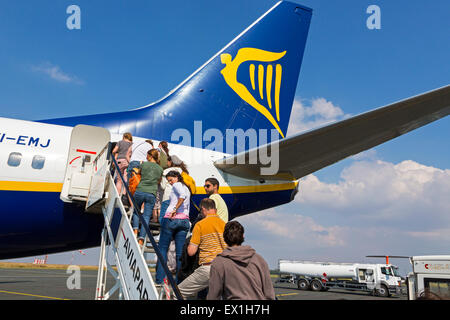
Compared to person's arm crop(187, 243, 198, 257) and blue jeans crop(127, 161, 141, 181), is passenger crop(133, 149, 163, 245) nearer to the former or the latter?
blue jeans crop(127, 161, 141, 181)

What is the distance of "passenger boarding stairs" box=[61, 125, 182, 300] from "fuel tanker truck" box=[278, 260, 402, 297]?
23205 mm

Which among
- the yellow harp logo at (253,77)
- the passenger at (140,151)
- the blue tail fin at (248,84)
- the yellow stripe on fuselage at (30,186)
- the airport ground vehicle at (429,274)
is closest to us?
the yellow stripe on fuselage at (30,186)

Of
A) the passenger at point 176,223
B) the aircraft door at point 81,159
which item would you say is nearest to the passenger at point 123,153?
the aircraft door at point 81,159

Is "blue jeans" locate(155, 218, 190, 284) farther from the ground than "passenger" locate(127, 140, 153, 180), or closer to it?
closer to it

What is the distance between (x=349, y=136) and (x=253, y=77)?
222 inches

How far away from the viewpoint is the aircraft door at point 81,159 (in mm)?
7609

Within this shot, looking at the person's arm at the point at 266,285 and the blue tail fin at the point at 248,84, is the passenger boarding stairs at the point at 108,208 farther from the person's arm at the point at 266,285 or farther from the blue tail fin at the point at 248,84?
the blue tail fin at the point at 248,84

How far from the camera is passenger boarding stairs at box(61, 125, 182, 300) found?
4.61 metres

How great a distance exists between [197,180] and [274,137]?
12.8 ft

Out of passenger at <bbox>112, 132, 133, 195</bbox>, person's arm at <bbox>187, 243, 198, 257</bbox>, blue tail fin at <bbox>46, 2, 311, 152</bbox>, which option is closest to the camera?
person's arm at <bbox>187, 243, 198, 257</bbox>

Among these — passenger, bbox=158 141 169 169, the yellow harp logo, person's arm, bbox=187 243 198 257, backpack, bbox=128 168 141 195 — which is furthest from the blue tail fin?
person's arm, bbox=187 243 198 257

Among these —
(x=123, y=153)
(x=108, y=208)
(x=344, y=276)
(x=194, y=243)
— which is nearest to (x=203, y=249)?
(x=194, y=243)

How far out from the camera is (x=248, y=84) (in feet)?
38.3

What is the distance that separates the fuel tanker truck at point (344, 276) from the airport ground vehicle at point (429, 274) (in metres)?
17.3
